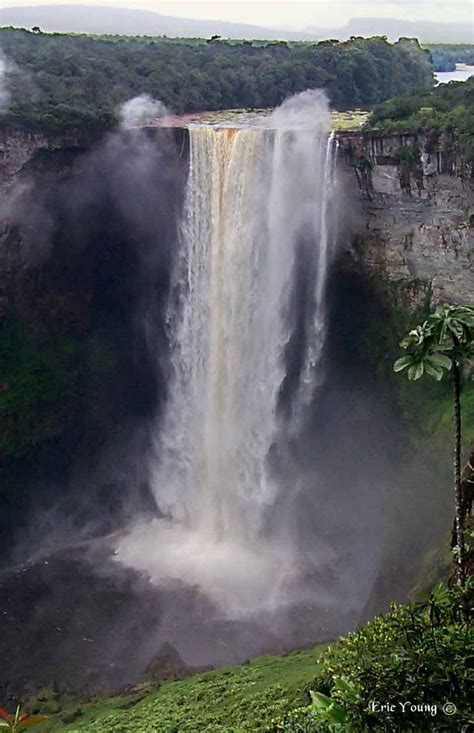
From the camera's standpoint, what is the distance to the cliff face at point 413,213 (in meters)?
28.7

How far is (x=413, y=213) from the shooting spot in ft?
99.1

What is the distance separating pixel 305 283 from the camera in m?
32.8

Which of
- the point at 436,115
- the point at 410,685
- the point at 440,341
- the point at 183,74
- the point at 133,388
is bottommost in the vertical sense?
the point at 410,685

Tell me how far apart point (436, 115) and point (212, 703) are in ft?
71.3

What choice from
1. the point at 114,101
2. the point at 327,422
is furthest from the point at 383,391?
the point at 114,101

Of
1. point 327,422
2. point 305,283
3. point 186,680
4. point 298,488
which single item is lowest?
point 186,680

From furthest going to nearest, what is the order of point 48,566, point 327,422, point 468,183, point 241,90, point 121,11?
point 121,11, point 241,90, point 327,422, point 48,566, point 468,183

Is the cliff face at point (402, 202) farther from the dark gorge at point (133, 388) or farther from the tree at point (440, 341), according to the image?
the tree at point (440, 341)

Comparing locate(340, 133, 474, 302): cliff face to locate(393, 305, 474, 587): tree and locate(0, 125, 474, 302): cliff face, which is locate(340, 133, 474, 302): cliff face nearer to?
locate(0, 125, 474, 302): cliff face

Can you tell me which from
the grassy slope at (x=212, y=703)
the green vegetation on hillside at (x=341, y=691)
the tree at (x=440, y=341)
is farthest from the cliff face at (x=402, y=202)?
the tree at (x=440, y=341)

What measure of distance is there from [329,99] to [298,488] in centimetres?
2228

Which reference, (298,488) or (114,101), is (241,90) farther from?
(298,488)

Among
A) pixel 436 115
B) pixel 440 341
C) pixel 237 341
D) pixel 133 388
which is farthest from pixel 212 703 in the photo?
pixel 436 115

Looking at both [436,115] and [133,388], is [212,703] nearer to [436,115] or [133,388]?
[133,388]
